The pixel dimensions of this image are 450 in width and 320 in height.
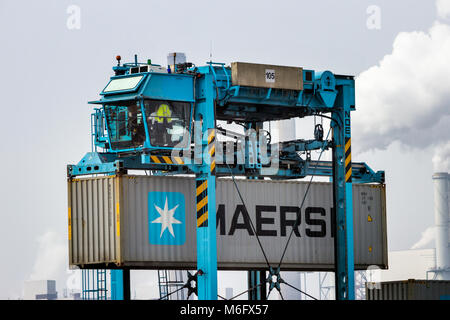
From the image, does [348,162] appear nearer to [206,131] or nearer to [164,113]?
[206,131]

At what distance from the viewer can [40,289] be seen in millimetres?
174750

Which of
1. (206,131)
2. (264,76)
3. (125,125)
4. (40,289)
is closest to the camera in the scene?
(206,131)

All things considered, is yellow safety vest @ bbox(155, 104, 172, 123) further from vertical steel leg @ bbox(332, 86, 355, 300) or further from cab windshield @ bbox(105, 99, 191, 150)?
vertical steel leg @ bbox(332, 86, 355, 300)

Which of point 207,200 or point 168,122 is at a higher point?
point 168,122

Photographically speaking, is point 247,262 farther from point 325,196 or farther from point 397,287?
point 397,287

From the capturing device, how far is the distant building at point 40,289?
169 m

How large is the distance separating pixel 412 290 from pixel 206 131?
46.6 feet

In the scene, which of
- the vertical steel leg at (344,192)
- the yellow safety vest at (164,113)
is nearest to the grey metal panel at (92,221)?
the yellow safety vest at (164,113)

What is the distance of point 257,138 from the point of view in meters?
38.3

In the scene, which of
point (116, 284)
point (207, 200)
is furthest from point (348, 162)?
point (116, 284)

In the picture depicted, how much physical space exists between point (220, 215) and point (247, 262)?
2.20 m

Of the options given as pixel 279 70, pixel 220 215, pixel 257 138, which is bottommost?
pixel 220 215

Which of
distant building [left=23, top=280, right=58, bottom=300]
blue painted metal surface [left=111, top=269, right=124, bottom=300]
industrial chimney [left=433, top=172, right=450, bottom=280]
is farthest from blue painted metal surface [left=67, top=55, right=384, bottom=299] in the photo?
distant building [left=23, top=280, right=58, bottom=300]
